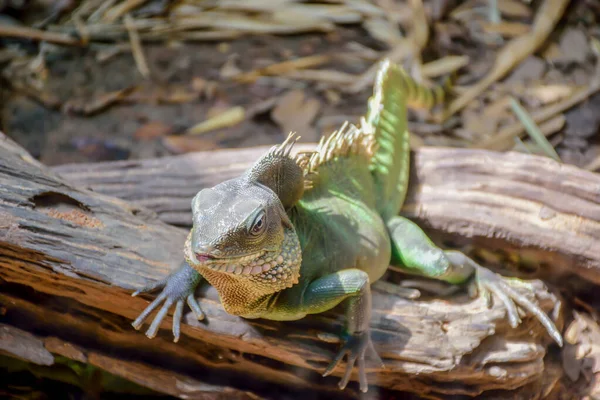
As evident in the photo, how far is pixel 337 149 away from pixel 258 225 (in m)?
1.12

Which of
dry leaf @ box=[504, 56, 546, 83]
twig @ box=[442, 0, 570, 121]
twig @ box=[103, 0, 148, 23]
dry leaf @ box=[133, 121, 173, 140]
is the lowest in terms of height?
dry leaf @ box=[504, 56, 546, 83]

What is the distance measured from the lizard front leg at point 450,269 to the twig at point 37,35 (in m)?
3.99

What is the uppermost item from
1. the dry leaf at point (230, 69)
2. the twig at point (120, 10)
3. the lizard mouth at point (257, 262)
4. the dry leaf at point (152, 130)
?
the twig at point (120, 10)

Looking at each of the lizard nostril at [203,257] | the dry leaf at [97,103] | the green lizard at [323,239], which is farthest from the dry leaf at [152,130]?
the lizard nostril at [203,257]

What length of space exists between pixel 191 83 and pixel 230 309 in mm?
3343

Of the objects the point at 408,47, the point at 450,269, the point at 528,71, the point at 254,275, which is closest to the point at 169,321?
the point at 254,275

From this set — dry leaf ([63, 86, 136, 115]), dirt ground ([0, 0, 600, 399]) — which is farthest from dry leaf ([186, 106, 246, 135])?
dry leaf ([63, 86, 136, 115])

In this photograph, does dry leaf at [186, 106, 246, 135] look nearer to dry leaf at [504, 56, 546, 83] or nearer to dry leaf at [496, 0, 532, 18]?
dry leaf at [504, 56, 546, 83]

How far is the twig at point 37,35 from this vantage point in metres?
5.65

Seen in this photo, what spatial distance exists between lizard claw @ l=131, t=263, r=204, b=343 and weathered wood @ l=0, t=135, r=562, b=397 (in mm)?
67

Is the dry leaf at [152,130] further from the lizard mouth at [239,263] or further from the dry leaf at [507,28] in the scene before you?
the dry leaf at [507,28]

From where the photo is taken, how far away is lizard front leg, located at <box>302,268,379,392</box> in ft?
9.19

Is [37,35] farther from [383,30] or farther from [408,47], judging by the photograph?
[408,47]

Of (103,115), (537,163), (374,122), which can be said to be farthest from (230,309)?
(103,115)
